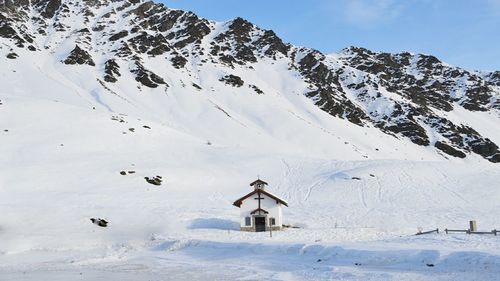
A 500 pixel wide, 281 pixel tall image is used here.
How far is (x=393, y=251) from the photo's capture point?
24938mm

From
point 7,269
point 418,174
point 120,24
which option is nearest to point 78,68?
point 120,24

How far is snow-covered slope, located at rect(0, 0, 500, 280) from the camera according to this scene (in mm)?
32281

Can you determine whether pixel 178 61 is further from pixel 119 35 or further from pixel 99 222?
pixel 99 222

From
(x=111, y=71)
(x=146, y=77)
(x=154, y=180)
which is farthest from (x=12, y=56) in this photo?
(x=154, y=180)

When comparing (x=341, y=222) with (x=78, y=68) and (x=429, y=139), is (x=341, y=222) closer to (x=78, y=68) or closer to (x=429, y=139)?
(x=78, y=68)

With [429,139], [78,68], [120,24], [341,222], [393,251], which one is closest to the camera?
[393,251]

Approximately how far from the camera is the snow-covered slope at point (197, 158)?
1271 inches

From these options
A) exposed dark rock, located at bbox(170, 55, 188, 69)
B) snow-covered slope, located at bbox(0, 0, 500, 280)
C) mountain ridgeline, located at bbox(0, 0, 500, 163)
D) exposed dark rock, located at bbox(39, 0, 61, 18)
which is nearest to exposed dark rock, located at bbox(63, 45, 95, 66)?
mountain ridgeline, located at bbox(0, 0, 500, 163)

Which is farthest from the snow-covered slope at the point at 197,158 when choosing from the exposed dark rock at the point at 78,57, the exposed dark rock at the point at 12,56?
the exposed dark rock at the point at 78,57

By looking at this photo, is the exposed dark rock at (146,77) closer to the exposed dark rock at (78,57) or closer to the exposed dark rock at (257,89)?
the exposed dark rock at (78,57)

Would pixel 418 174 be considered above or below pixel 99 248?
above

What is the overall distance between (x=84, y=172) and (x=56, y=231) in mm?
23777

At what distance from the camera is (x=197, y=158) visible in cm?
7981

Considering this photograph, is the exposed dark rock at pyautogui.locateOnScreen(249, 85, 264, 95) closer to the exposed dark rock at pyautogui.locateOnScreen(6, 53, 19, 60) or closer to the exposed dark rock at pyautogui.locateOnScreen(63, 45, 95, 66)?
the exposed dark rock at pyautogui.locateOnScreen(63, 45, 95, 66)
